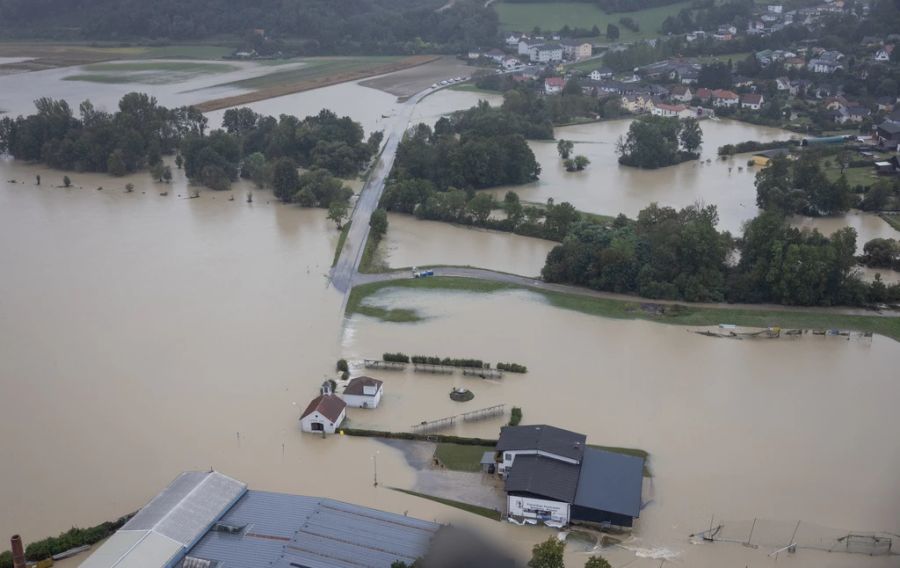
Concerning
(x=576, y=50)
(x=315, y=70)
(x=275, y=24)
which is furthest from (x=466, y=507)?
(x=275, y=24)

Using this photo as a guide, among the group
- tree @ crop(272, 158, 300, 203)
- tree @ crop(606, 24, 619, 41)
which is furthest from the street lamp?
tree @ crop(606, 24, 619, 41)

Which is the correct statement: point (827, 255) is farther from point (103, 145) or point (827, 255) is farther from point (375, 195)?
point (103, 145)

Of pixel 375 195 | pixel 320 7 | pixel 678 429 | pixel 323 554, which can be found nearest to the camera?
pixel 323 554

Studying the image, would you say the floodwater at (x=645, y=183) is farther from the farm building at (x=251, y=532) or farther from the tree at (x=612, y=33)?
the tree at (x=612, y=33)

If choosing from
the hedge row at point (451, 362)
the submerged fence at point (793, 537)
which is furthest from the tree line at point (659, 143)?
the submerged fence at point (793, 537)

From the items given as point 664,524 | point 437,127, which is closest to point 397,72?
point 437,127

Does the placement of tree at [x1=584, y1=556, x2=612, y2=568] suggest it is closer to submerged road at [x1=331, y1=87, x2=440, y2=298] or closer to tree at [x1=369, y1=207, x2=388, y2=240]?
submerged road at [x1=331, y1=87, x2=440, y2=298]
